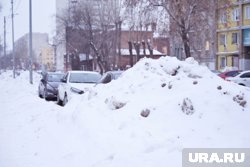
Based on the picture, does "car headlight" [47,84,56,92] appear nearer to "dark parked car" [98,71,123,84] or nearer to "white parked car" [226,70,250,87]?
"dark parked car" [98,71,123,84]

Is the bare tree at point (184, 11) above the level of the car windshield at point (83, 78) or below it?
above

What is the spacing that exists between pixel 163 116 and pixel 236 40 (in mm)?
43605

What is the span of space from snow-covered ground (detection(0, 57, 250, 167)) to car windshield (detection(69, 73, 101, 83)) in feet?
22.2

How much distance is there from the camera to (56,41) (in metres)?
60.2

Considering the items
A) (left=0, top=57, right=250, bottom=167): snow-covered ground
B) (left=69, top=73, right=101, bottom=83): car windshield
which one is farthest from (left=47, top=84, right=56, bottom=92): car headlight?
(left=0, top=57, right=250, bottom=167): snow-covered ground

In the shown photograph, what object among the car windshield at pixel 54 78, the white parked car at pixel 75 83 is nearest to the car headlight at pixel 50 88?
the car windshield at pixel 54 78

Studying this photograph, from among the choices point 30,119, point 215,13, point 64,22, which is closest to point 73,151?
point 30,119

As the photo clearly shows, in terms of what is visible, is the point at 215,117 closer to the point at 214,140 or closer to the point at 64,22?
the point at 214,140


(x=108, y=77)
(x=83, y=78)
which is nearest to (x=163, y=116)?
(x=108, y=77)

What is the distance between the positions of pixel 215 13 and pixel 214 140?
20.7m

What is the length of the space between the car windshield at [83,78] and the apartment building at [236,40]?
96.6 feet

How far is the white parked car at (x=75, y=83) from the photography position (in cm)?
1596

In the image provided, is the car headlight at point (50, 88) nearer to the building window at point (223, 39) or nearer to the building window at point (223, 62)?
the building window at point (223, 62)

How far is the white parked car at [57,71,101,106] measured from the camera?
16.0 metres
